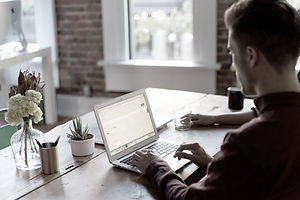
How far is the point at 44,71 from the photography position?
430 cm

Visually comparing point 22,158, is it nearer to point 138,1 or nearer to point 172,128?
point 172,128

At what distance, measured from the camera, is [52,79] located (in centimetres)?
434

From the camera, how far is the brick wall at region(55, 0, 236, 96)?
4.30 m

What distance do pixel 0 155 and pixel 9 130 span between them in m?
0.39

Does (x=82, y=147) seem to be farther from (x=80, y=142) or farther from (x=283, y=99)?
(x=283, y=99)

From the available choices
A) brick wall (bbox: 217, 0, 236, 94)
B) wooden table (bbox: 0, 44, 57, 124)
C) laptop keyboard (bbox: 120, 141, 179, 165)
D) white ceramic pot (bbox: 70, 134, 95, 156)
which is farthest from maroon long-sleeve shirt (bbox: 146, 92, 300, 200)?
wooden table (bbox: 0, 44, 57, 124)

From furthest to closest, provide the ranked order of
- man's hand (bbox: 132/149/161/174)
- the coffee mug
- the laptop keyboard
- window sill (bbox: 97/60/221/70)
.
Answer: window sill (bbox: 97/60/221/70)
the coffee mug
the laptop keyboard
man's hand (bbox: 132/149/161/174)

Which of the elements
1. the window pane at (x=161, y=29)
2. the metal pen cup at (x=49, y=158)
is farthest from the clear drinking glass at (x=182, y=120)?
the window pane at (x=161, y=29)

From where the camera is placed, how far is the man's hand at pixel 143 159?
1729mm

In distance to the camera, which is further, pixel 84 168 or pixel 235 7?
pixel 84 168

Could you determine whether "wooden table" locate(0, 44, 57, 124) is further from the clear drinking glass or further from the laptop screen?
the laptop screen

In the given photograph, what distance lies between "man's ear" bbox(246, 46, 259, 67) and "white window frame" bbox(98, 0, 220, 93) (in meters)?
2.60

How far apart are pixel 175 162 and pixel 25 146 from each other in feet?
1.99

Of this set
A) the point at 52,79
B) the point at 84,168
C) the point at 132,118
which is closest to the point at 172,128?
the point at 132,118
